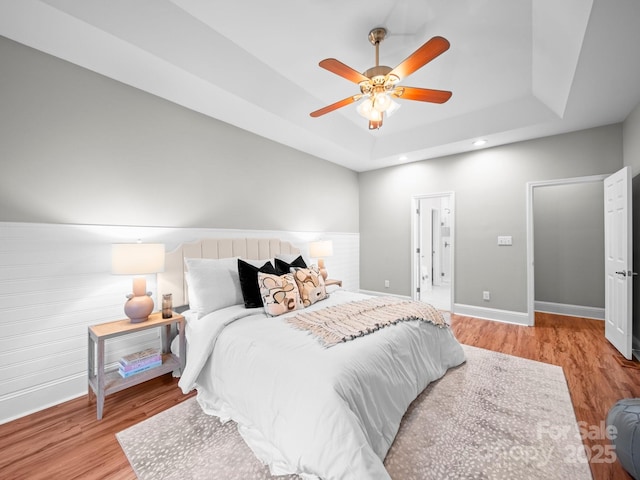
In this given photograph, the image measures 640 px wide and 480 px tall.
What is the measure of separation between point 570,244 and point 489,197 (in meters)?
1.69

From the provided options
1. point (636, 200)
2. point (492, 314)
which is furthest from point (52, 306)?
point (636, 200)

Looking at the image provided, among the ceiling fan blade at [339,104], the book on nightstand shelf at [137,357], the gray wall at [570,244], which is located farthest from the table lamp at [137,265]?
the gray wall at [570,244]

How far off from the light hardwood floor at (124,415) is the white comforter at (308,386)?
18.5 inches

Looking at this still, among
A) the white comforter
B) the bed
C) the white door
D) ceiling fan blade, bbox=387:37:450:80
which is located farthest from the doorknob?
ceiling fan blade, bbox=387:37:450:80

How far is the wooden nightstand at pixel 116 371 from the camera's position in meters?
1.95

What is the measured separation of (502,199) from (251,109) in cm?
377

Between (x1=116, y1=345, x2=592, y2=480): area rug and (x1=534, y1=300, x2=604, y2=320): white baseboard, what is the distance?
9.73 feet

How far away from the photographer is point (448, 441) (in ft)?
5.52

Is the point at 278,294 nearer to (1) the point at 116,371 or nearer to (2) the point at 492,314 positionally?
(1) the point at 116,371

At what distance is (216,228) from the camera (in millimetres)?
3205

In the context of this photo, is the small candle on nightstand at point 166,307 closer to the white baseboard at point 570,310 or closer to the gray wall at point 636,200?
the gray wall at point 636,200

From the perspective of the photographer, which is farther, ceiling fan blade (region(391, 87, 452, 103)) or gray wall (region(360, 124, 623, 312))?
gray wall (region(360, 124, 623, 312))

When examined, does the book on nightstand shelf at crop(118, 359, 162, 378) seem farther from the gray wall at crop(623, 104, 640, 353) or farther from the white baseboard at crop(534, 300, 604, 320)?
the white baseboard at crop(534, 300, 604, 320)

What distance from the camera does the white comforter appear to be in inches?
51.9
